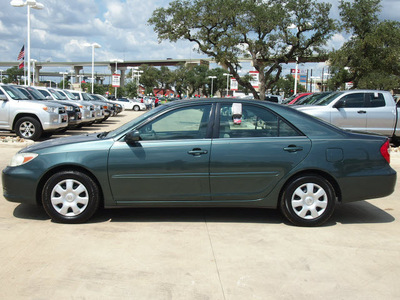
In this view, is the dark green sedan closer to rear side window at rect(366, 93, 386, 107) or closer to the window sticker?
the window sticker

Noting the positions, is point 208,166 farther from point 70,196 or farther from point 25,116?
point 25,116

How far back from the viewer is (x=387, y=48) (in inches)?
990

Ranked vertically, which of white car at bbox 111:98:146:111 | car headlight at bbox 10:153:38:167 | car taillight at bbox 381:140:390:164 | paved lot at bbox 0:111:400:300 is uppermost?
white car at bbox 111:98:146:111

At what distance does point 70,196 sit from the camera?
202 inches

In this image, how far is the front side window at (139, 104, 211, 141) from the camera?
5246 millimetres

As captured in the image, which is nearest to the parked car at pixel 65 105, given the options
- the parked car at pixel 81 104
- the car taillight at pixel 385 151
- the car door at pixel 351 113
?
the parked car at pixel 81 104

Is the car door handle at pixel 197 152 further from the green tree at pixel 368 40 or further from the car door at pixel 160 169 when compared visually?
the green tree at pixel 368 40

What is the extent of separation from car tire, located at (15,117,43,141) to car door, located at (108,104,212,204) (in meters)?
9.09

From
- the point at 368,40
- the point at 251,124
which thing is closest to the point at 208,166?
the point at 251,124

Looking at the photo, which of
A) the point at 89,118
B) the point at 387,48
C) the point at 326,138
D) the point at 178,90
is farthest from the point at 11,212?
the point at 178,90

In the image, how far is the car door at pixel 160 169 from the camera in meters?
5.07

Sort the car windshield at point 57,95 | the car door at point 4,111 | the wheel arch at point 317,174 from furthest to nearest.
A: the car windshield at point 57,95, the car door at point 4,111, the wheel arch at point 317,174

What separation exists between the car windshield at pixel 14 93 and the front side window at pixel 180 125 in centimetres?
975

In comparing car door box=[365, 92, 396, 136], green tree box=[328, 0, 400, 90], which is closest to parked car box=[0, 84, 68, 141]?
car door box=[365, 92, 396, 136]
